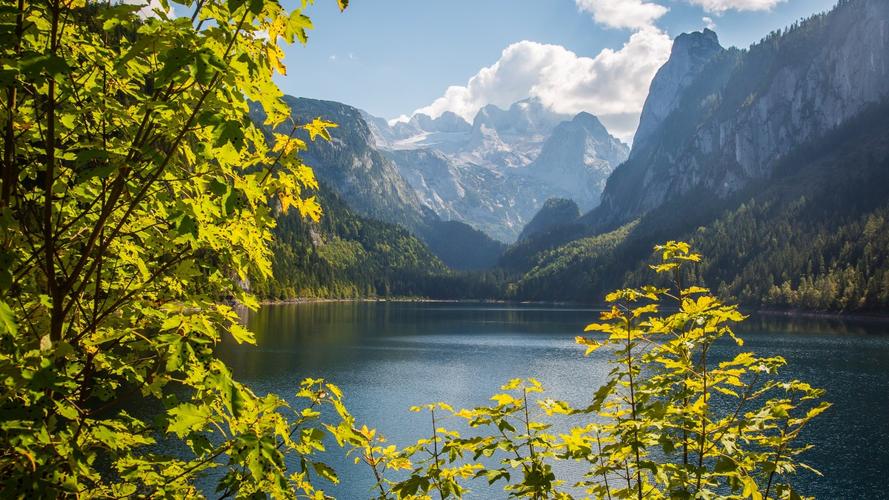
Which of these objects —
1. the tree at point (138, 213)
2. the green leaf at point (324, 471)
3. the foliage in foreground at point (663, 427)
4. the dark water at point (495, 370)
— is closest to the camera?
the tree at point (138, 213)

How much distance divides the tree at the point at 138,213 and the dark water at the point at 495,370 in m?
29.8

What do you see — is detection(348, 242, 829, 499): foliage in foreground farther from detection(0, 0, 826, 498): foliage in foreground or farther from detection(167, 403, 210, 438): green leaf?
detection(167, 403, 210, 438): green leaf

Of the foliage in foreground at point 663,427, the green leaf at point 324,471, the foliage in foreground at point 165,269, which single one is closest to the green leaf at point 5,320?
the foliage in foreground at point 165,269

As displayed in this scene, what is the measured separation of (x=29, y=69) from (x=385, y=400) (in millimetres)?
54876

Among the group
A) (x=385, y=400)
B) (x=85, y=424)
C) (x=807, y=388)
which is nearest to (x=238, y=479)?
(x=85, y=424)

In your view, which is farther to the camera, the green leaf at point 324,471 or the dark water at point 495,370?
the dark water at point 495,370

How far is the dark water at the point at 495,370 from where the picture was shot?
3681 centimetres

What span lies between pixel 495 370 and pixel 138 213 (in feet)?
240

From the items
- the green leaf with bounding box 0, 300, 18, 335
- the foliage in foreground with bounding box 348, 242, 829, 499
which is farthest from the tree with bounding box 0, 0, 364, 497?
the foliage in foreground with bounding box 348, 242, 829, 499

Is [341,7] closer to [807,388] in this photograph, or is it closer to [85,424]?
[85,424]

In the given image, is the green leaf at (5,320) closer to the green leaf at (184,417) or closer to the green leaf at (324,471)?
the green leaf at (184,417)

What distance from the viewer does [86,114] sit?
4.23m

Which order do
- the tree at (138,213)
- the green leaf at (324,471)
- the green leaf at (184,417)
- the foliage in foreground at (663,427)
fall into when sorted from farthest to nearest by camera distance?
the foliage in foreground at (663,427) < the green leaf at (324,471) < the green leaf at (184,417) < the tree at (138,213)

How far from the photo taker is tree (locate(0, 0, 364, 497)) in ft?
10.2
